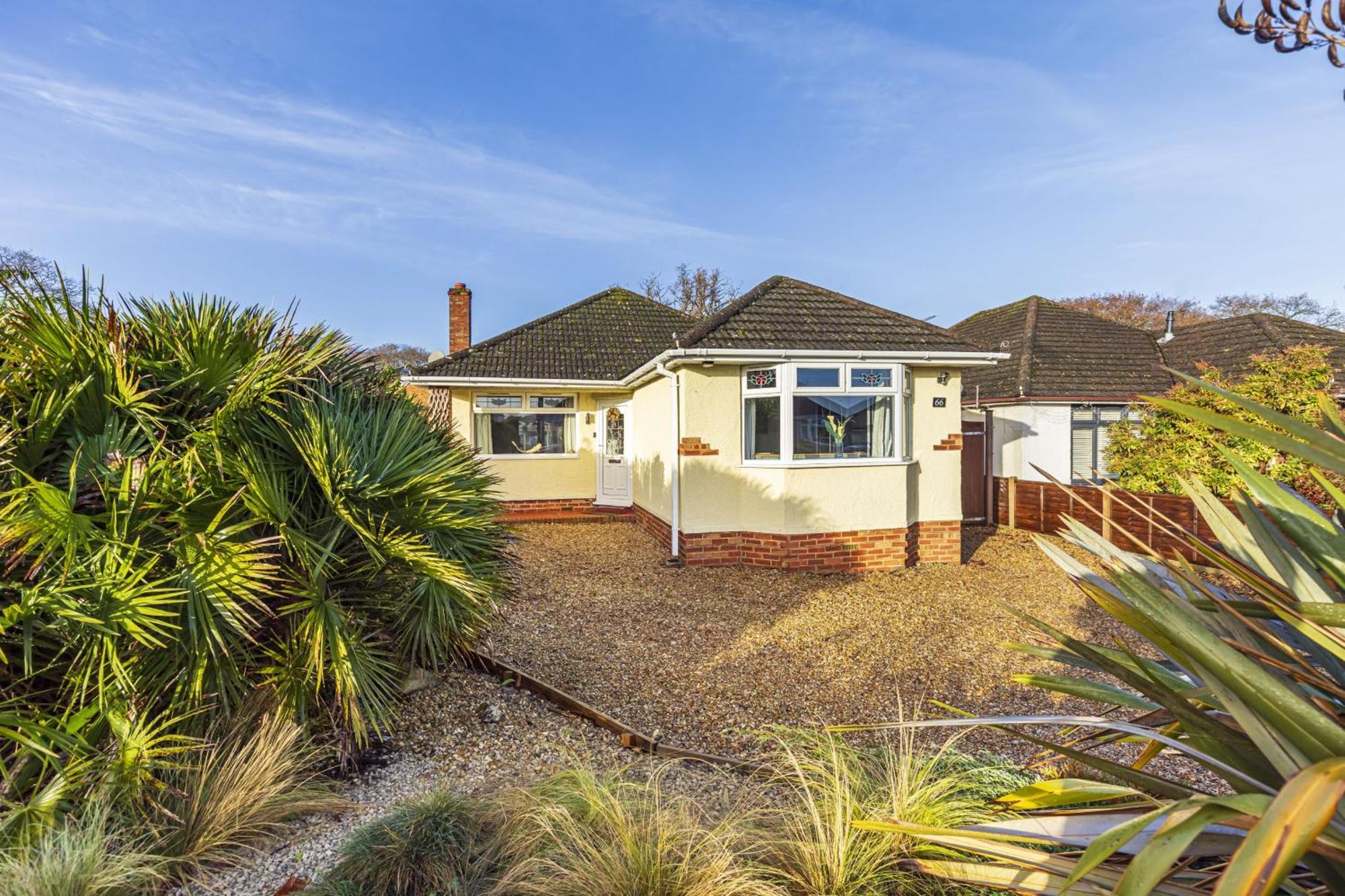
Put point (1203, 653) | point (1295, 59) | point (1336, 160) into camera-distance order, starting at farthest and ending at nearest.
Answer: point (1336, 160) < point (1295, 59) < point (1203, 653)

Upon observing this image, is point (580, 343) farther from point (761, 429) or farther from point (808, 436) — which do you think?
point (808, 436)

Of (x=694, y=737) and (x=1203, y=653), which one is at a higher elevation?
(x=1203, y=653)

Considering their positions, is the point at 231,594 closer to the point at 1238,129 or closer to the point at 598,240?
the point at 1238,129

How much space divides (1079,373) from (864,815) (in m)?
14.4

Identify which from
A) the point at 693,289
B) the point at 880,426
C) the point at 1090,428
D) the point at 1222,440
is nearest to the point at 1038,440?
the point at 1090,428

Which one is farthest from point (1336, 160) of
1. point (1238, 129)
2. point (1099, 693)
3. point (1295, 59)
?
point (1099, 693)

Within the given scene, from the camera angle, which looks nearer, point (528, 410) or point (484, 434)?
point (484, 434)

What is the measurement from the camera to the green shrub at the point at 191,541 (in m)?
3.00

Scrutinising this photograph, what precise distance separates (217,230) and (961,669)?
14.0 meters

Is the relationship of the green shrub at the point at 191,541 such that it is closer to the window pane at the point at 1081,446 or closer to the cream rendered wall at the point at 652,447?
the cream rendered wall at the point at 652,447

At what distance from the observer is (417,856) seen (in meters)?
2.68

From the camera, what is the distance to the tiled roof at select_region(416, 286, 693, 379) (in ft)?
45.6

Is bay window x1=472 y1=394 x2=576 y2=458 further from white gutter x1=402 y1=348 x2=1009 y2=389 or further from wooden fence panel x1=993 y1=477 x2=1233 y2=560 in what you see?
wooden fence panel x1=993 y1=477 x2=1233 y2=560

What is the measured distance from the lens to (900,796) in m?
2.70
